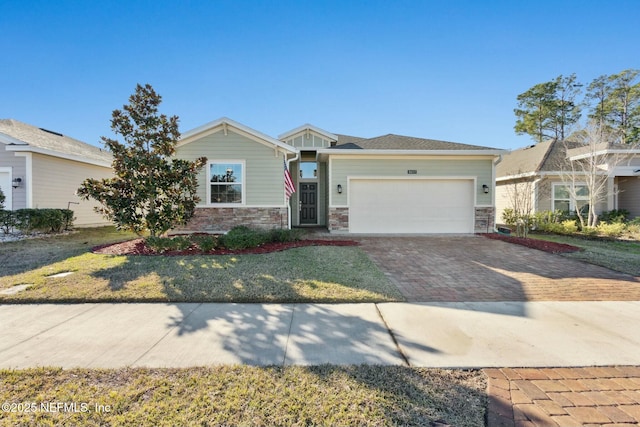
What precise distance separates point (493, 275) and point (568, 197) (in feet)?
40.0

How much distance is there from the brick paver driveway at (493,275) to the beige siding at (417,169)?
331cm

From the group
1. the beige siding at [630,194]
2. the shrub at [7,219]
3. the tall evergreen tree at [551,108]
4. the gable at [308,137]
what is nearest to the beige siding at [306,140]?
the gable at [308,137]

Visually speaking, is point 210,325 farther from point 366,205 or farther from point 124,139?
point 366,205

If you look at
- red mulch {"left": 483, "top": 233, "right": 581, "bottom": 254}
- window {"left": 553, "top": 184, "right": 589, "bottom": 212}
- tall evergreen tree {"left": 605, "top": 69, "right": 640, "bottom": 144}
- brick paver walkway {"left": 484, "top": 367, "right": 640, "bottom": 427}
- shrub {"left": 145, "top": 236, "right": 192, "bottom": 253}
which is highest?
tall evergreen tree {"left": 605, "top": 69, "right": 640, "bottom": 144}

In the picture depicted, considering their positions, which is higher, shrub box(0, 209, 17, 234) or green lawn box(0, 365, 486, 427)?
shrub box(0, 209, 17, 234)

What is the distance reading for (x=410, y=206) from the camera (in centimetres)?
1156

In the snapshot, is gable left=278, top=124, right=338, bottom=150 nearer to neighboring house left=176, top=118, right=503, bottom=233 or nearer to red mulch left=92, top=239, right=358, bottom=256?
neighboring house left=176, top=118, right=503, bottom=233

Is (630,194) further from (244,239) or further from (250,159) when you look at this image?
(244,239)

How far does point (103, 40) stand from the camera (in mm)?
10617

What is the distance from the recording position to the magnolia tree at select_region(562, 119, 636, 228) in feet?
41.3

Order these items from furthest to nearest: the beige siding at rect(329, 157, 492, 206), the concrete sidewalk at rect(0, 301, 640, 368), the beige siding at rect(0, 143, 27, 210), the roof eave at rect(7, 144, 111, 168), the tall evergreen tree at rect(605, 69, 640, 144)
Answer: the tall evergreen tree at rect(605, 69, 640, 144) < the beige siding at rect(329, 157, 492, 206) < the beige siding at rect(0, 143, 27, 210) < the roof eave at rect(7, 144, 111, 168) < the concrete sidewalk at rect(0, 301, 640, 368)

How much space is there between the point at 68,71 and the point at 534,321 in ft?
58.6

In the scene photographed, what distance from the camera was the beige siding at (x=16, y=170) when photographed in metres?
10.8

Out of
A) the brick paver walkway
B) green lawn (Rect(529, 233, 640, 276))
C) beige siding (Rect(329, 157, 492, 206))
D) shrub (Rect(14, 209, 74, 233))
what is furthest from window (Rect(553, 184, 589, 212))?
shrub (Rect(14, 209, 74, 233))
